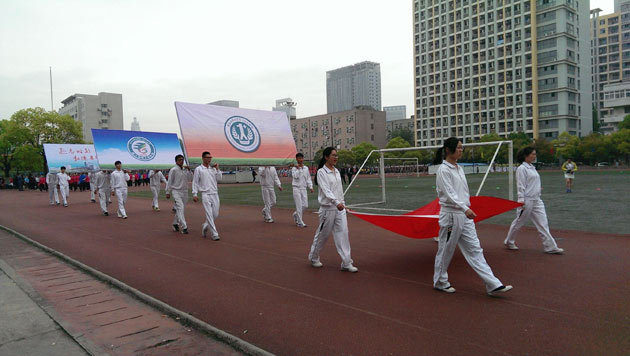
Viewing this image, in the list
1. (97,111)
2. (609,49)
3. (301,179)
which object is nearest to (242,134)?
(301,179)

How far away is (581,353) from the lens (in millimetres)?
3516

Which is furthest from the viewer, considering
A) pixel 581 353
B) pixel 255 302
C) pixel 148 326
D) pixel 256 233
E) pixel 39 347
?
pixel 256 233

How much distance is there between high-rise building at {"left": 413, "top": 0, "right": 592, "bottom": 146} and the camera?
79875 mm

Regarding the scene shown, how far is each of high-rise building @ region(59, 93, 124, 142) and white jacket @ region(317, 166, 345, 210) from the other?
99.9 meters

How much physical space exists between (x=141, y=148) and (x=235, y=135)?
26.3 ft

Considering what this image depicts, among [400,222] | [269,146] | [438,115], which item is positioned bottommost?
[400,222]

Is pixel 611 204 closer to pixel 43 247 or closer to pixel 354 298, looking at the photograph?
pixel 354 298

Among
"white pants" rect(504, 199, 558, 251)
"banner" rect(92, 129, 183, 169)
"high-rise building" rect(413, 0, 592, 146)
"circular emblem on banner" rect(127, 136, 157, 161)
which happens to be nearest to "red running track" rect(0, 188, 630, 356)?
"white pants" rect(504, 199, 558, 251)

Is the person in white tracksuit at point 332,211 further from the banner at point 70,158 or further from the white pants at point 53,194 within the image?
the banner at point 70,158

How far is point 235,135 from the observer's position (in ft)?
37.9

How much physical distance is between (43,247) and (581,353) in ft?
30.9

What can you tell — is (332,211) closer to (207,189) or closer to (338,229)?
(338,229)

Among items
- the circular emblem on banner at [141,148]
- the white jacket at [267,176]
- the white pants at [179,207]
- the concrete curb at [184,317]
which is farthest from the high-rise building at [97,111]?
the concrete curb at [184,317]

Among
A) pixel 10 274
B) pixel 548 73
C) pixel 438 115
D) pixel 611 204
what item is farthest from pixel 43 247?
pixel 438 115
